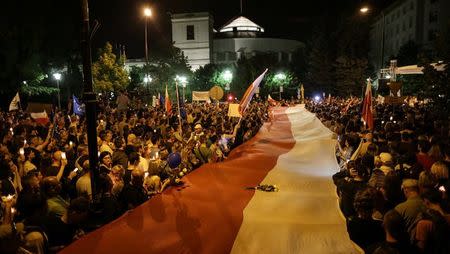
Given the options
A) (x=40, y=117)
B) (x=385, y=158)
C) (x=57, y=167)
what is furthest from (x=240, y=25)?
(x=57, y=167)

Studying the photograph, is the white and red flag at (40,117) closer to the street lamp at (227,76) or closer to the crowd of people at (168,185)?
the crowd of people at (168,185)

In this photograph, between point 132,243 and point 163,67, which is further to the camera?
point 163,67

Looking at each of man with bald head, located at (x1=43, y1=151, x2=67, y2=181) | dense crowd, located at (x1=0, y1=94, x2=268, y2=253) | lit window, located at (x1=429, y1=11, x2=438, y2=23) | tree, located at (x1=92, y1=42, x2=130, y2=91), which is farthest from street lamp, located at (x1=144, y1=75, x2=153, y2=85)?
lit window, located at (x1=429, y1=11, x2=438, y2=23)

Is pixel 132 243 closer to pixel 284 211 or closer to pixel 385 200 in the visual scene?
pixel 284 211

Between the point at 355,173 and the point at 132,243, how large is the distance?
371 cm

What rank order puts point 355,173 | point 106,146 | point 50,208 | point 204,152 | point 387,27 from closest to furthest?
point 50,208
point 355,173
point 106,146
point 204,152
point 387,27

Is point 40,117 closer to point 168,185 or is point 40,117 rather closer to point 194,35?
point 168,185

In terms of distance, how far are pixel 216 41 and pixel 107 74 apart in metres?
31.3

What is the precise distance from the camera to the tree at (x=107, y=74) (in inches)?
1789

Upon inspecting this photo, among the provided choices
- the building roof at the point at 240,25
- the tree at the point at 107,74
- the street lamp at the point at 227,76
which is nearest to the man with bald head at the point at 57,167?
the tree at the point at 107,74

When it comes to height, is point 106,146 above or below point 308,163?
above

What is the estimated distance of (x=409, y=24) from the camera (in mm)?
54062

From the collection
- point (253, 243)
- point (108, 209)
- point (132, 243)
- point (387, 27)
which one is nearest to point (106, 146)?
point (108, 209)

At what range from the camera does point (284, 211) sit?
8.06 metres
